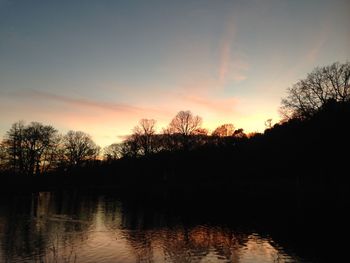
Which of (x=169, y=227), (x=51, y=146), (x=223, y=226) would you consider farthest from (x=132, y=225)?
(x=51, y=146)

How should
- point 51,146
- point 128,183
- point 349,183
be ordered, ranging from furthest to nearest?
point 128,183, point 51,146, point 349,183

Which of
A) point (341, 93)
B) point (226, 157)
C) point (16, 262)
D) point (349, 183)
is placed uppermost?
point (341, 93)

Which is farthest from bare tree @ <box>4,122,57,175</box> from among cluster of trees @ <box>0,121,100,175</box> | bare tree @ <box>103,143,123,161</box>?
bare tree @ <box>103,143,123,161</box>

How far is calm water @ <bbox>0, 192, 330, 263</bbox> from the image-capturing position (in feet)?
64.9

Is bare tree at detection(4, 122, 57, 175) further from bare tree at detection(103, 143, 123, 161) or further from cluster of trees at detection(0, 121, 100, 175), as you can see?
bare tree at detection(103, 143, 123, 161)

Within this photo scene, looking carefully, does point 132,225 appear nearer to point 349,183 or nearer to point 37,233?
point 37,233

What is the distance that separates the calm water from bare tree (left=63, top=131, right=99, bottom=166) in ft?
262

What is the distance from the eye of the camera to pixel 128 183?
109m

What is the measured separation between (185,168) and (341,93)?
46586 mm

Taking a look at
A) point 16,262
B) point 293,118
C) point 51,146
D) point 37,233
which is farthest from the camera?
point 51,146

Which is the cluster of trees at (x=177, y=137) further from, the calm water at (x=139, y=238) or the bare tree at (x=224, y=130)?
the calm water at (x=139, y=238)

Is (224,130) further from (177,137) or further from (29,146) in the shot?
(29,146)

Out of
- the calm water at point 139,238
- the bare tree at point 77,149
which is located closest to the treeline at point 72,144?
the bare tree at point 77,149

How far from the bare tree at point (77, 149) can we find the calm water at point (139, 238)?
262 feet
